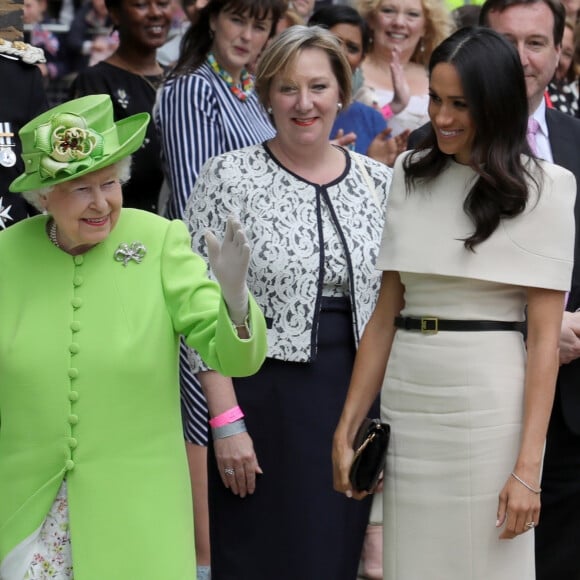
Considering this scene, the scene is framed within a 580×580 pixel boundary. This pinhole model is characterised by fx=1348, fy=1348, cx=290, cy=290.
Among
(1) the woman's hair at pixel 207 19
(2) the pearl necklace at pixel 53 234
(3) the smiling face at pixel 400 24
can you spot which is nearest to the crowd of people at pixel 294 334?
(2) the pearl necklace at pixel 53 234

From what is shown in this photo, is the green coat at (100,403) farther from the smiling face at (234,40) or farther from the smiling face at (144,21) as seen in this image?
the smiling face at (144,21)

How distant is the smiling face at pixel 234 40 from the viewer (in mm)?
5375

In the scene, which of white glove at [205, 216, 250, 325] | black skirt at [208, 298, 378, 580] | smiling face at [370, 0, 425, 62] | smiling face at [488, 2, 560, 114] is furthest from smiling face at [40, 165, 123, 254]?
smiling face at [370, 0, 425, 62]

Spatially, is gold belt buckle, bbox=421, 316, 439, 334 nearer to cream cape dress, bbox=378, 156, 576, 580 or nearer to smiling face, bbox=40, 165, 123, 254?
cream cape dress, bbox=378, 156, 576, 580

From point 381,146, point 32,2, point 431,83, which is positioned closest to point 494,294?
point 431,83

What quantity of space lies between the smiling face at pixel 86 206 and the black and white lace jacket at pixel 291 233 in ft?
2.92

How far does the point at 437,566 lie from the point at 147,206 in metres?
2.53

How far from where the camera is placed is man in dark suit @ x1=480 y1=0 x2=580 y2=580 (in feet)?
14.7

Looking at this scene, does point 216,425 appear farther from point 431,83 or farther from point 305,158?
point 431,83

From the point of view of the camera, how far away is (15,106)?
4.47 meters

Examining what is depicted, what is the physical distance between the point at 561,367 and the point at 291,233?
1.00m

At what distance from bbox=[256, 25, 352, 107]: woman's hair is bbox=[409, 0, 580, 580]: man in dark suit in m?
0.36

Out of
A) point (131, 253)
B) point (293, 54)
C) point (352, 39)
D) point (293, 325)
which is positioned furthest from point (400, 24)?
point (131, 253)

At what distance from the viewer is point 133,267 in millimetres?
3461
